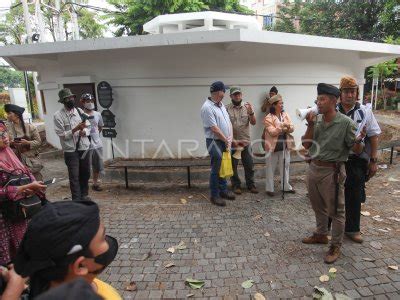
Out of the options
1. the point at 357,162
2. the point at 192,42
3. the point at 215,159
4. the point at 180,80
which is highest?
the point at 192,42

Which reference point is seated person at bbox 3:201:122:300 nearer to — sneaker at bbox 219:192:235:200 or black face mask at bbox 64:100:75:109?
black face mask at bbox 64:100:75:109

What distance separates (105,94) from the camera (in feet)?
22.5

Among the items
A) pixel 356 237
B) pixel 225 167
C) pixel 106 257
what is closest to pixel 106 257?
pixel 106 257

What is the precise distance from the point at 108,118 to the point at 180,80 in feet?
5.91

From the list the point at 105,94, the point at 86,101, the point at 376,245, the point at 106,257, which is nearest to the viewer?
the point at 106,257

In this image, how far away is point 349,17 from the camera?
20797mm

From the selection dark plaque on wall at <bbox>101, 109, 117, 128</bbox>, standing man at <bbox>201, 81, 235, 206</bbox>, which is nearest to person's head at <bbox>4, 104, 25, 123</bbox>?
dark plaque on wall at <bbox>101, 109, 117, 128</bbox>

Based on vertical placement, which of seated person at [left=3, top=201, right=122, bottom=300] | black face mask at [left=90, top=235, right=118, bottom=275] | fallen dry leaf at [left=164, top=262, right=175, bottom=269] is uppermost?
seated person at [left=3, top=201, right=122, bottom=300]

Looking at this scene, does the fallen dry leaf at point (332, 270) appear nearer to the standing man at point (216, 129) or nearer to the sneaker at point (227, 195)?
the standing man at point (216, 129)

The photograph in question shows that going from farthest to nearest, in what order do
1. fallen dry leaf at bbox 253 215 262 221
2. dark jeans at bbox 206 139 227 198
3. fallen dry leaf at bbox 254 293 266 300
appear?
dark jeans at bbox 206 139 227 198 < fallen dry leaf at bbox 253 215 262 221 < fallen dry leaf at bbox 254 293 266 300

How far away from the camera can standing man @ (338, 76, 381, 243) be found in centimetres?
375

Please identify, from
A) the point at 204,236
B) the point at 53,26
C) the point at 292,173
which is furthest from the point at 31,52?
the point at 53,26

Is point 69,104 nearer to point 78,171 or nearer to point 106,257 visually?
point 78,171

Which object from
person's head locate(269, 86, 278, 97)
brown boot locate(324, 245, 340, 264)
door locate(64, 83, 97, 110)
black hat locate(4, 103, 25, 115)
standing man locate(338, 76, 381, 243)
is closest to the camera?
brown boot locate(324, 245, 340, 264)
